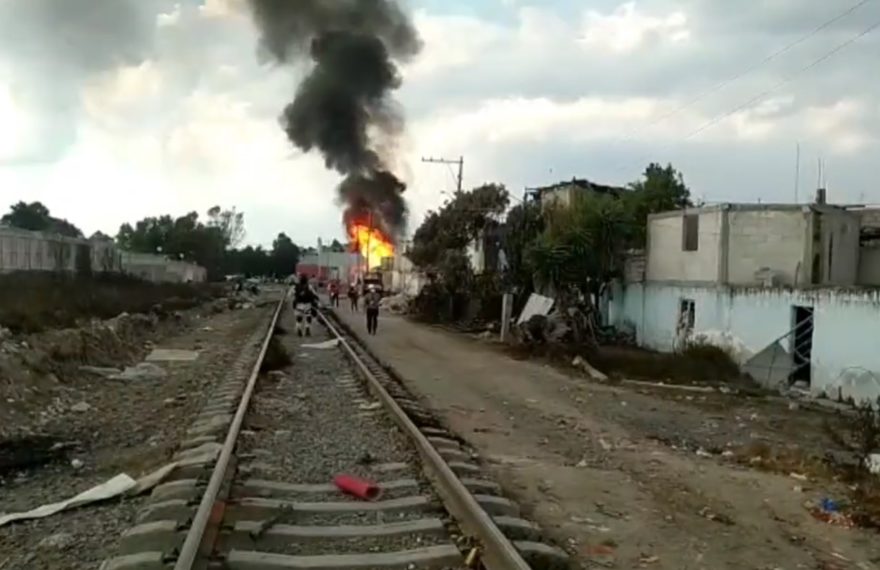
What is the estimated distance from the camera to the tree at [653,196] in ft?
102

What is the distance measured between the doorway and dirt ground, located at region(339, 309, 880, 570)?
2.00m

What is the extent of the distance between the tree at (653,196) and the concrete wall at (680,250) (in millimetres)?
1040

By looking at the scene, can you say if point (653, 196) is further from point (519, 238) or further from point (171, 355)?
point (171, 355)

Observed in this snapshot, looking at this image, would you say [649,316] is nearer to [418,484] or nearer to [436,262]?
[436,262]

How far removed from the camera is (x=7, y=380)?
46.8 ft

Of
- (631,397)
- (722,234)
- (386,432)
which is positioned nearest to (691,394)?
(631,397)

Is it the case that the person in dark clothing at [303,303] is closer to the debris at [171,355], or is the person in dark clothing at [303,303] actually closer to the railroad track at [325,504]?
the debris at [171,355]

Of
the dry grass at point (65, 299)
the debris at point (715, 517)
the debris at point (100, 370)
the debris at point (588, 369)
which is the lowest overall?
the debris at point (100, 370)

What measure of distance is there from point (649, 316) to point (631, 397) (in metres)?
11.0

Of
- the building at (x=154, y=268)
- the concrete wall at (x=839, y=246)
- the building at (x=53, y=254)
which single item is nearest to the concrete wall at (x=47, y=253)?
the building at (x=53, y=254)

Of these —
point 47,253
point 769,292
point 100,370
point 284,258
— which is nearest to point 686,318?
point 769,292

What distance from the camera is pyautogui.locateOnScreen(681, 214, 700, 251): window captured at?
84.9 ft

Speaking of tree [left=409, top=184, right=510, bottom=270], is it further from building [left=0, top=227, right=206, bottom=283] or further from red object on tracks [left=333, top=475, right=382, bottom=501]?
red object on tracks [left=333, top=475, right=382, bottom=501]

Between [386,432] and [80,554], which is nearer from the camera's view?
[80,554]
